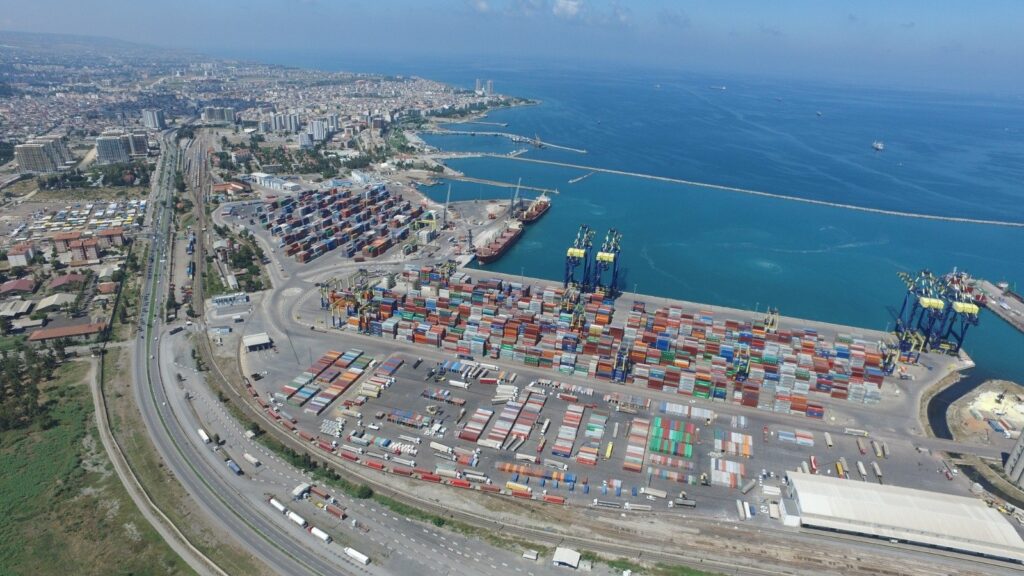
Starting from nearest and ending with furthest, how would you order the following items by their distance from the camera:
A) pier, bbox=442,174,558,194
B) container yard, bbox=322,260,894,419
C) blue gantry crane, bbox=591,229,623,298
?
1. container yard, bbox=322,260,894,419
2. blue gantry crane, bbox=591,229,623,298
3. pier, bbox=442,174,558,194

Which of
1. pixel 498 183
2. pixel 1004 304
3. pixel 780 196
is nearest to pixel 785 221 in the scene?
pixel 780 196

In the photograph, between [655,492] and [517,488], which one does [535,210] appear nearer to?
[517,488]

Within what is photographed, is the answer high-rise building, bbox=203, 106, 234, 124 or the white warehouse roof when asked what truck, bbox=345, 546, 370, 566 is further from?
high-rise building, bbox=203, 106, 234, 124

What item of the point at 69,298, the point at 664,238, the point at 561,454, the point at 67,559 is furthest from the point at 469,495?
the point at 664,238

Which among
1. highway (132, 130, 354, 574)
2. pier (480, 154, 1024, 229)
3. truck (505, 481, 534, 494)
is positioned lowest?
highway (132, 130, 354, 574)

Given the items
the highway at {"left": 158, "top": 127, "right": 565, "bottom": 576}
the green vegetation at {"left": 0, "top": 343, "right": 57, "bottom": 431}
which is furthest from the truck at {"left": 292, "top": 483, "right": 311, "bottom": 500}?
the green vegetation at {"left": 0, "top": 343, "right": 57, "bottom": 431}

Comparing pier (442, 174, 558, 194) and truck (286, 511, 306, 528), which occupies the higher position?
pier (442, 174, 558, 194)

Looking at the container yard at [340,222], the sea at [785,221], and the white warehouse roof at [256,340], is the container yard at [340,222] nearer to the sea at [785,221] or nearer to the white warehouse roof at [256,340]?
the sea at [785,221]
